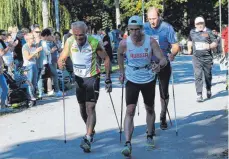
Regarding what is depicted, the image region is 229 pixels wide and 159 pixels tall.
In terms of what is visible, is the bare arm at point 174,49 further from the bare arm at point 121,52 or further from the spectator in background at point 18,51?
the spectator in background at point 18,51

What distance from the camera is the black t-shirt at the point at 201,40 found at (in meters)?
13.0

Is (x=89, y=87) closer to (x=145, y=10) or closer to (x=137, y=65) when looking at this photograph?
(x=137, y=65)

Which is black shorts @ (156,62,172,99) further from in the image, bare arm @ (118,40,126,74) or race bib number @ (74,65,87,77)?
race bib number @ (74,65,87,77)

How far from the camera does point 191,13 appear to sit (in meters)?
69.1

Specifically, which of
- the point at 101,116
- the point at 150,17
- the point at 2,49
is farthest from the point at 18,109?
the point at 150,17

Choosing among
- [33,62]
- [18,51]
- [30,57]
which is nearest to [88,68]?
[30,57]

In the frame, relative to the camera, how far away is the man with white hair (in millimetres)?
12984

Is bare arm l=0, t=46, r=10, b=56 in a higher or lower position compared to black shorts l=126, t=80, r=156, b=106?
higher

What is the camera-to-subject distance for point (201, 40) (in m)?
13.1

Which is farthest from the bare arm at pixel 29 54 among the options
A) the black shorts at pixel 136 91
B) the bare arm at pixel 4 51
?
the black shorts at pixel 136 91

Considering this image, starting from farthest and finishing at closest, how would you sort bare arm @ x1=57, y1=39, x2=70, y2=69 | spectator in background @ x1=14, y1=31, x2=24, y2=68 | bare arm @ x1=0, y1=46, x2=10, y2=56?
spectator in background @ x1=14, y1=31, x2=24, y2=68 → bare arm @ x1=0, y1=46, x2=10, y2=56 → bare arm @ x1=57, y1=39, x2=70, y2=69

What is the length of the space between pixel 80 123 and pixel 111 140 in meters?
1.92

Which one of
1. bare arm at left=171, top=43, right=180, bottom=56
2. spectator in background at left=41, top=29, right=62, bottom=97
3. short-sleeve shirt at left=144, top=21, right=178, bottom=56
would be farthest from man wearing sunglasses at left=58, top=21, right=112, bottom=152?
spectator in background at left=41, top=29, right=62, bottom=97

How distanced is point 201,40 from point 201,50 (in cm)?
25
